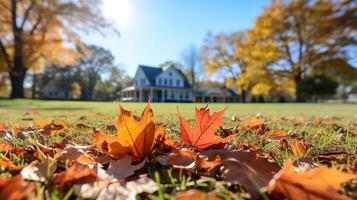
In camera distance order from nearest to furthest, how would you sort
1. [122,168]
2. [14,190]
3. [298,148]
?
[14,190] < [122,168] < [298,148]

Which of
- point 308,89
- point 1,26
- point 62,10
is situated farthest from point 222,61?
point 1,26

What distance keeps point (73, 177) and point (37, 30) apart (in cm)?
2252

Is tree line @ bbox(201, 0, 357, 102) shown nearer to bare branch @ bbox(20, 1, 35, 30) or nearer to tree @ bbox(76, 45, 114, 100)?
bare branch @ bbox(20, 1, 35, 30)

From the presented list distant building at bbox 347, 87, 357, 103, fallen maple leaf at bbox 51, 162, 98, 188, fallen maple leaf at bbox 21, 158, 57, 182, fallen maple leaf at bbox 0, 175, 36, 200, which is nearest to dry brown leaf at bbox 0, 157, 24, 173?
fallen maple leaf at bbox 21, 158, 57, 182

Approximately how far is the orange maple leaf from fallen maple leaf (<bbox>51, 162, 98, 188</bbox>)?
1.15 feet

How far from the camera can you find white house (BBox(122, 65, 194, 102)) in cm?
3847

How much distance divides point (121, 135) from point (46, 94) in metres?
56.6

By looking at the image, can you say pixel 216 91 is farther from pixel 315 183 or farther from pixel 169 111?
pixel 315 183

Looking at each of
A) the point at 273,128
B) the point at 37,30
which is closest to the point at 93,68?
the point at 37,30

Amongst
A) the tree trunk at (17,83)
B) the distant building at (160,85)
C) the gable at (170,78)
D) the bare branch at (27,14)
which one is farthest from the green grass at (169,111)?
the gable at (170,78)

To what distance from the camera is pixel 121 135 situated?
0.81 metres

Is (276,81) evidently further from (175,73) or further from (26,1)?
(26,1)

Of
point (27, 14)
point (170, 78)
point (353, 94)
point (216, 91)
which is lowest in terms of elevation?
point (353, 94)

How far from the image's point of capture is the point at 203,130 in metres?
0.92
